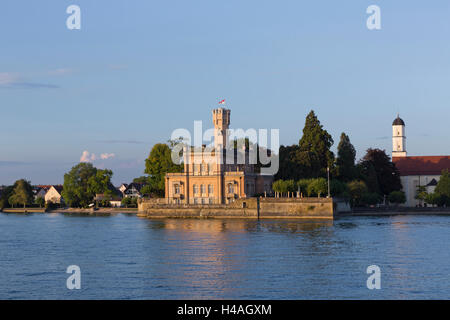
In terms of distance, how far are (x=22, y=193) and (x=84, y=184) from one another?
18530 mm

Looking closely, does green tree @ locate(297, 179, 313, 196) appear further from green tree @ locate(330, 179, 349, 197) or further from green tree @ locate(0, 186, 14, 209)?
green tree @ locate(0, 186, 14, 209)

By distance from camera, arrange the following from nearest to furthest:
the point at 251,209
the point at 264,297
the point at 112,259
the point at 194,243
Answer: the point at 264,297
the point at 112,259
the point at 194,243
the point at 251,209

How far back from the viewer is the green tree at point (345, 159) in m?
97.3

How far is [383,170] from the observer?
108250mm

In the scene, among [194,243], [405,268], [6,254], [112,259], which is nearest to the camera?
[405,268]

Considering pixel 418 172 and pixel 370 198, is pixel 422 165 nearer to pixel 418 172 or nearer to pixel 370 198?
pixel 418 172

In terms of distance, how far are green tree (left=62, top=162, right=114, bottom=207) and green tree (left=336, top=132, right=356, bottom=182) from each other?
46670 mm

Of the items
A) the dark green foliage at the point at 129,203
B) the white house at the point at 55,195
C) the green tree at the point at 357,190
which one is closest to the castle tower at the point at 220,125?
the green tree at the point at 357,190

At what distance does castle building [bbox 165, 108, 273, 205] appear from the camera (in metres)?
89.4

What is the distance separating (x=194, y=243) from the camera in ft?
165

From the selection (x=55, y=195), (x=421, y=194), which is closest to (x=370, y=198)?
(x=421, y=194)

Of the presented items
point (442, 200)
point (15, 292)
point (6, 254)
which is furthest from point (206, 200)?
point (15, 292)
